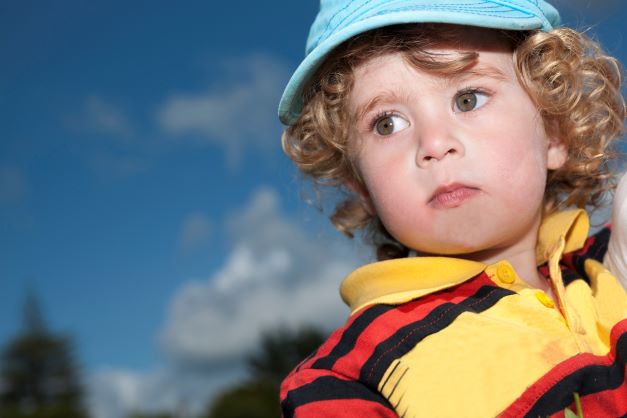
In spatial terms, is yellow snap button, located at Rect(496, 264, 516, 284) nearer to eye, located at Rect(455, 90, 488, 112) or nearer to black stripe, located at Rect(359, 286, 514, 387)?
black stripe, located at Rect(359, 286, 514, 387)

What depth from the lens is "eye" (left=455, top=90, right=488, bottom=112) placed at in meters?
3.10

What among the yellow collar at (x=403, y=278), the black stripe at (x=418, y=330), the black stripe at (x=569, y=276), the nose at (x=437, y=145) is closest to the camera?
the black stripe at (x=418, y=330)

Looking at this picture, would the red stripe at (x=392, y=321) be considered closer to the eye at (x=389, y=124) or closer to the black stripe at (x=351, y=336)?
the black stripe at (x=351, y=336)

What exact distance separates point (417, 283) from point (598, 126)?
4.23 ft

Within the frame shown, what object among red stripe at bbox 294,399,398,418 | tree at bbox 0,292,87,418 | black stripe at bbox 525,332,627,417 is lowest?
black stripe at bbox 525,332,627,417

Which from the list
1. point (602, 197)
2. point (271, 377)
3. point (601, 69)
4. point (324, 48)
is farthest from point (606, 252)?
point (271, 377)

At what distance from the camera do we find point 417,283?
3148 millimetres

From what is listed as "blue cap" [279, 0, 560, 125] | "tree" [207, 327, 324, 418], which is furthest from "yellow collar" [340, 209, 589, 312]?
"tree" [207, 327, 324, 418]

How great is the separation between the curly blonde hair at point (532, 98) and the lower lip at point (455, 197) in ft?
1.45

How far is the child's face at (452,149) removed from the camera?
3.02m

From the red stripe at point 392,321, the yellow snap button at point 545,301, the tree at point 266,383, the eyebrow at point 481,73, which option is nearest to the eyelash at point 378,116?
the eyebrow at point 481,73

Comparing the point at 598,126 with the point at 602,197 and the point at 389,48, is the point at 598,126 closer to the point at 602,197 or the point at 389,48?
the point at 602,197

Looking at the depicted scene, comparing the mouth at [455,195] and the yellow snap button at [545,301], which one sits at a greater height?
the mouth at [455,195]

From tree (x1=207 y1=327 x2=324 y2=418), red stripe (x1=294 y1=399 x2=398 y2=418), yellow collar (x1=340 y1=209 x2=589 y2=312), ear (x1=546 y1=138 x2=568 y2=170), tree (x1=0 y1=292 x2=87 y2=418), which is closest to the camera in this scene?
red stripe (x1=294 y1=399 x2=398 y2=418)
